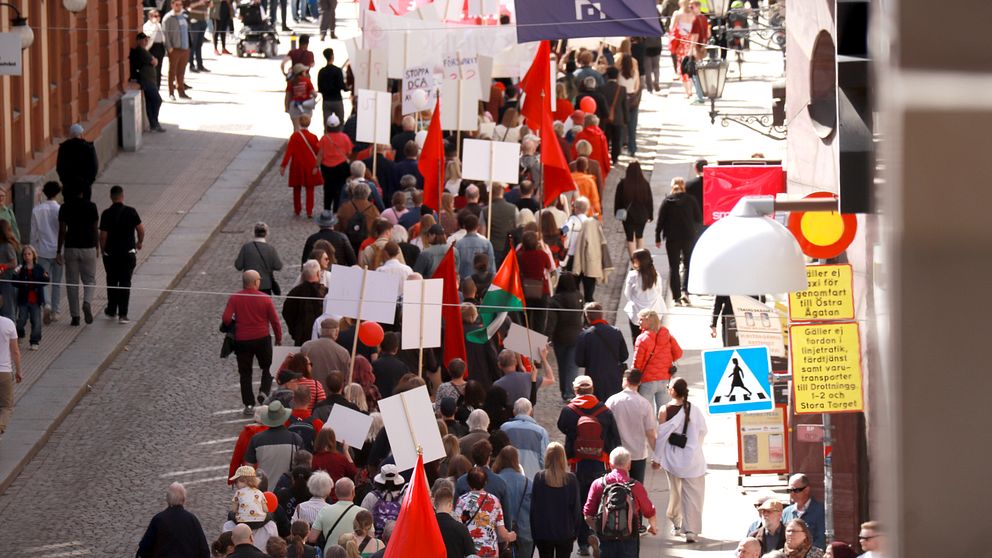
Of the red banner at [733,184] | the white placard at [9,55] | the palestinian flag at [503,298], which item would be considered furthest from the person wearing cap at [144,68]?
the red banner at [733,184]

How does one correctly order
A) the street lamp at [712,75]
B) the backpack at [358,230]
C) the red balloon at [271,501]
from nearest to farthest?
the red balloon at [271,501] → the backpack at [358,230] → the street lamp at [712,75]

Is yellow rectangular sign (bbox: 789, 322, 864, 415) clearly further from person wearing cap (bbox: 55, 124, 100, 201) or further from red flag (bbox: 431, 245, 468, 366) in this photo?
person wearing cap (bbox: 55, 124, 100, 201)

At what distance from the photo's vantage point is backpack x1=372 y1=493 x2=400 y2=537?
1069 centimetres

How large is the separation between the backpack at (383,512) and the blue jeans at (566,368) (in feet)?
17.5

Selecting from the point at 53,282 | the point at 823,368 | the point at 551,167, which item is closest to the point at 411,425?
the point at 823,368

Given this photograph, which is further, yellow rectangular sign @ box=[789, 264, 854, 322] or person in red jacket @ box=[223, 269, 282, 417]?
person in red jacket @ box=[223, 269, 282, 417]

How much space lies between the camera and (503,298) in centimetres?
1485

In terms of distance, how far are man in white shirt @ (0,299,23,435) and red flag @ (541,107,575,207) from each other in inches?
227

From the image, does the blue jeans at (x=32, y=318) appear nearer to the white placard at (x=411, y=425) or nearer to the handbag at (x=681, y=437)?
the white placard at (x=411, y=425)

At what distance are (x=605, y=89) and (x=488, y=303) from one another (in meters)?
12.5

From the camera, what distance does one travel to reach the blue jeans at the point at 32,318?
17.4 meters

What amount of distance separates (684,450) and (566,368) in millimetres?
3362

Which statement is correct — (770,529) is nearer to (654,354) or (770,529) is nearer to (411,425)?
(411,425)

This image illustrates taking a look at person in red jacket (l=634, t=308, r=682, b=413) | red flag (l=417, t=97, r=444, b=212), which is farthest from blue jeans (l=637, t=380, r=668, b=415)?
red flag (l=417, t=97, r=444, b=212)
